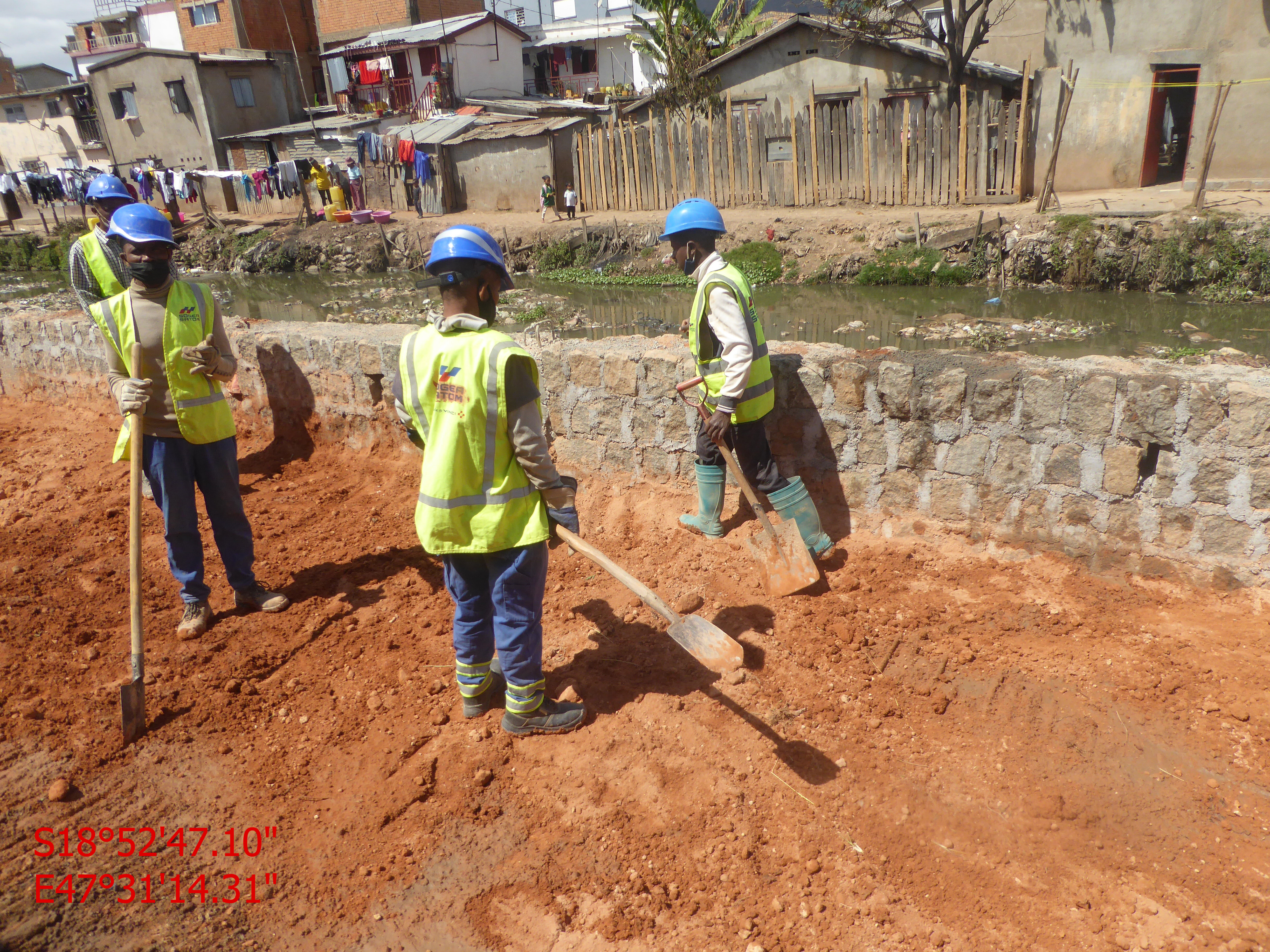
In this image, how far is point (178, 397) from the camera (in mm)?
3664

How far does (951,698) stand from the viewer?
3.13 meters

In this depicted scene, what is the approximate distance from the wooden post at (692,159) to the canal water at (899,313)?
398 centimetres

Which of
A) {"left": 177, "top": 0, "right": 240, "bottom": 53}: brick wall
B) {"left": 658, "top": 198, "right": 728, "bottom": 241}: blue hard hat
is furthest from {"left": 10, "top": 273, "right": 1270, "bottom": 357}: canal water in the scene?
{"left": 177, "top": 0, "right": 240, "bottom": 53}: brick wall

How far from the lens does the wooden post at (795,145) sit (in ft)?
50.1

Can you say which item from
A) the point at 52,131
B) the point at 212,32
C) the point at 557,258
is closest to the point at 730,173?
the point at 557,258

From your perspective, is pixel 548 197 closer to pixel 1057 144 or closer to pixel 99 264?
pixel 1057 144

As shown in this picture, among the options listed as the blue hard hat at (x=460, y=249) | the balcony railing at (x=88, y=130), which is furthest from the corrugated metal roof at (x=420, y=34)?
the blue hard hat at (x=460, y=249)

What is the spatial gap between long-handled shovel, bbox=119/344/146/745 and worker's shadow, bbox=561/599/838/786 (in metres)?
1.66

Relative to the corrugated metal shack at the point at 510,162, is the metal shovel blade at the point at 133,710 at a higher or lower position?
lower

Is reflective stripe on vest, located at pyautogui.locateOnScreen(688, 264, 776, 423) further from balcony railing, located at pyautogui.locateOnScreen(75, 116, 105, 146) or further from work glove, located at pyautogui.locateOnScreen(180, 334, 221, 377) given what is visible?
balcony railing, located at pyautogui.locateOnScreen(75, 116, 105, 146)

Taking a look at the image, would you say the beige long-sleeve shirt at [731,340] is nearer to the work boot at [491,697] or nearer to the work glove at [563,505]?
the work glove at [563,505]

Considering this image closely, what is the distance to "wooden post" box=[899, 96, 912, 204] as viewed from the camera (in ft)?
46.6

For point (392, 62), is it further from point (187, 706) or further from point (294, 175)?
point (187, 706)

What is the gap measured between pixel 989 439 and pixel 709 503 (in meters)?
1.46
